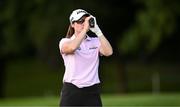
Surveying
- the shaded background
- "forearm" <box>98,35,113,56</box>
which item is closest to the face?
"forearm" <box>98,35,113,56</box>

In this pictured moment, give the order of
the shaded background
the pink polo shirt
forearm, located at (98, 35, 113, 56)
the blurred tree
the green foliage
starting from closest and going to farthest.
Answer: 1. the pink polo shirt
2. forearm, located at (98, 35, 113, 56)
3. the green foliage
4. the shaded background
5. the blurred tree

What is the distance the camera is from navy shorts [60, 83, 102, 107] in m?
7.11

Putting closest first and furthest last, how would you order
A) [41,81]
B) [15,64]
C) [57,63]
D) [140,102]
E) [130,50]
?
[140,102]
[130,50]
[57,63]
[41,81]
[15,64]

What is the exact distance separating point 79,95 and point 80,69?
0.89ft

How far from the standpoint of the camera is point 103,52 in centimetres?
736

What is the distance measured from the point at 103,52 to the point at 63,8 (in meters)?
17.4

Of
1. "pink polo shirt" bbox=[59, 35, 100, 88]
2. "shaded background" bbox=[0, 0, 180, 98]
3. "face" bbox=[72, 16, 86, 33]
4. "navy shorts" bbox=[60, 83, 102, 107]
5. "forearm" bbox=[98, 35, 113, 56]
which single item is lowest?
"shaded background" bbox=[0, 0, 180, 98]

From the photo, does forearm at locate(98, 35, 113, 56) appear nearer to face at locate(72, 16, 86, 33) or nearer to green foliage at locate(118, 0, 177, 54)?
face at locate(72, 16, 86, 33)

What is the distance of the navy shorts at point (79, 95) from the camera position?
711cm

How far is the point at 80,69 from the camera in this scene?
7.09m

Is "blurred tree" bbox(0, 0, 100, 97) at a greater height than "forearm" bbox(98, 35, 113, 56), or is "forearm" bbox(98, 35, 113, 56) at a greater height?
"forearm" bbox(98, 35, 113, 56)

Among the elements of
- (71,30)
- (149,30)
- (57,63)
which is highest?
(71,30)

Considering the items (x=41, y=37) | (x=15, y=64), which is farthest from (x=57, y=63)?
(x=15, y=64)

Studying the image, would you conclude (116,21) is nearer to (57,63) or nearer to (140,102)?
(57,63)
